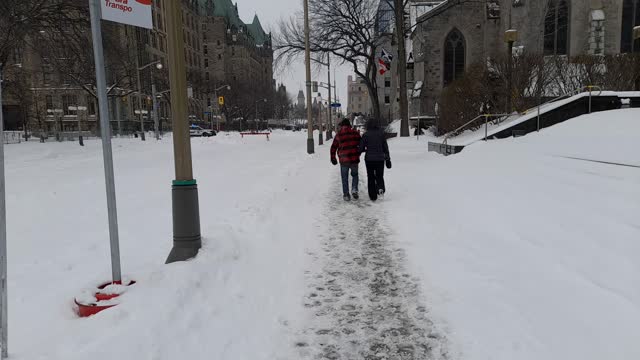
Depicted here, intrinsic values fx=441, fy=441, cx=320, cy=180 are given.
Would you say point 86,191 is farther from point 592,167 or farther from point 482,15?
point 482,15

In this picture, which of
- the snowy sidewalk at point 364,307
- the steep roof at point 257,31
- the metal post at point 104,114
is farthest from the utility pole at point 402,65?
the steep roof at point 257,31

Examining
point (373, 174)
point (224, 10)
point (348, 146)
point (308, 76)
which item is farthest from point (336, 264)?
point (224, 10)

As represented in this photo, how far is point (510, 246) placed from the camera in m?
5.48

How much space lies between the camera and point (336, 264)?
527 centimetres

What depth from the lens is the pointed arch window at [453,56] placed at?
3588cm

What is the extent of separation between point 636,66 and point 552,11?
16198 millimetres

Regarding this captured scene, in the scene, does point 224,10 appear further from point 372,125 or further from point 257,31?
point 372,125

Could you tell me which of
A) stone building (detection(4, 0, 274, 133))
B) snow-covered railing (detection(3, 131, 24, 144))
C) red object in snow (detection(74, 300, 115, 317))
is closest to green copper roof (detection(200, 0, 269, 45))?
stone building (detection(4, 0, 274, 133))

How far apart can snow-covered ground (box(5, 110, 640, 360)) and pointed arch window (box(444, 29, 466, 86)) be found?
2706 centimetres

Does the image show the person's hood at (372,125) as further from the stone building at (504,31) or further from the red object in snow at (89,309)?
the stone building at (504,31)

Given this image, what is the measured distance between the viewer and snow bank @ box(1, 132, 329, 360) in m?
3.27

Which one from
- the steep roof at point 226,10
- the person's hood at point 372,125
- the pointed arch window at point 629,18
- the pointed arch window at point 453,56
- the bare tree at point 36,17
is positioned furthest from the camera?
the steep roof at point 226,10

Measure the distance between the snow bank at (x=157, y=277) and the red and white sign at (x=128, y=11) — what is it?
7.77 feet

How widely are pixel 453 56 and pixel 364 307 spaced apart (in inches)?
1400
